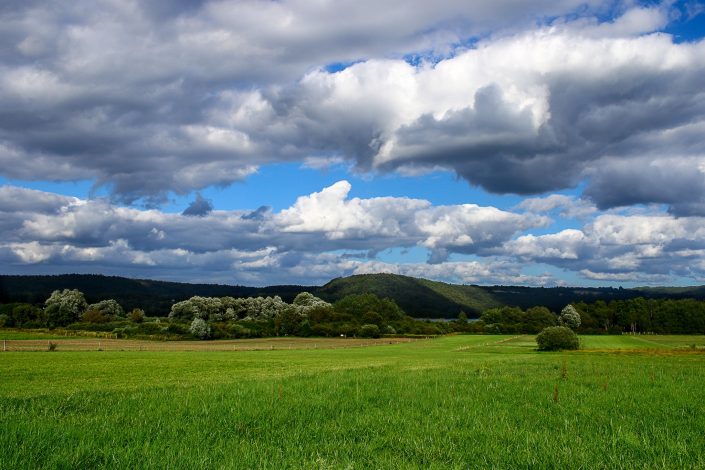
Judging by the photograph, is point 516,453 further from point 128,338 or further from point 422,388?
point 128,338

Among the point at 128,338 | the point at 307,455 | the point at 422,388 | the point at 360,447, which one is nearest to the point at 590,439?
the point at 360,447

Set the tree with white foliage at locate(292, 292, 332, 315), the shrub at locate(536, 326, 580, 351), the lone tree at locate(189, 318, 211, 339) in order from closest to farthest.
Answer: the shrub at locate(536, 326, 580, 351), the lone tree at locate(189, 318, 211, 339), the tree with white foliage at locate(292, 292, 332, 315)

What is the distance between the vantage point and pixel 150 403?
16.1m

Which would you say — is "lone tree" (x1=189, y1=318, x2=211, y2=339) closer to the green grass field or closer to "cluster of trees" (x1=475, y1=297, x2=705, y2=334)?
"cluster of trees" (x1=475, y1=297, x2=705, y2=334)

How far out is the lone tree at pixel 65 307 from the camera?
149250 mm

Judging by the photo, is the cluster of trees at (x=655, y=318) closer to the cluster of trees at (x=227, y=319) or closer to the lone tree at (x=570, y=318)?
the lone tree at (x=570, y=318)

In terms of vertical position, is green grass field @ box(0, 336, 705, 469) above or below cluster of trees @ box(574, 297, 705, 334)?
above

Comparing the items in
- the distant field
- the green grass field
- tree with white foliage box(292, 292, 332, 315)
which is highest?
the green grass field

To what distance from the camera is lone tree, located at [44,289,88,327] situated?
14925 centimetres

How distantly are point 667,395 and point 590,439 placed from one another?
9.21 meters

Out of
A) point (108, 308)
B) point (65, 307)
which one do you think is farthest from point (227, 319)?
point (65, 307)

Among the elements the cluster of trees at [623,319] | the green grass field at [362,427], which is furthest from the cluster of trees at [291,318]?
the green grass field at [362,427]

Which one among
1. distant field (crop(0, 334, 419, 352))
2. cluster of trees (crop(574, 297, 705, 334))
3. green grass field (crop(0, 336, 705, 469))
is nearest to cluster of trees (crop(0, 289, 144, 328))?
distant field (crop(0, 334, 419, 352))

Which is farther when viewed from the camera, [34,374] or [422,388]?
[34,374]
